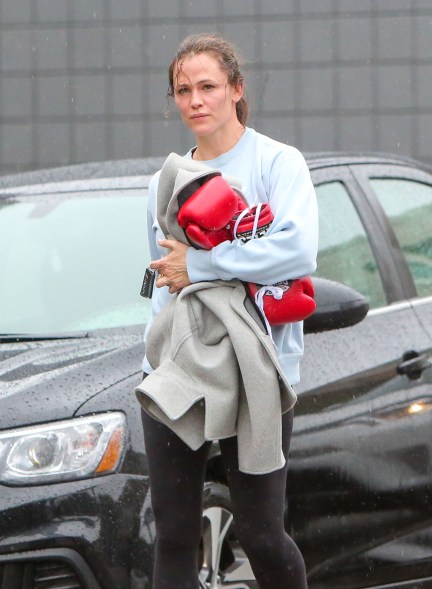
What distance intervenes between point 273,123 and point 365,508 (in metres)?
12.1

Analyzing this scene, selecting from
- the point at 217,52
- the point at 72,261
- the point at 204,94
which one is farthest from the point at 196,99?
the point at 72,261

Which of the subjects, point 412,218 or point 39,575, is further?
point 412,218

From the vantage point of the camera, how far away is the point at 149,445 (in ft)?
10.9

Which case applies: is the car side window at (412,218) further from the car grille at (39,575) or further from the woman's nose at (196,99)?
the car grille at (39,575)

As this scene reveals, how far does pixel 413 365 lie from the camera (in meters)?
4.55

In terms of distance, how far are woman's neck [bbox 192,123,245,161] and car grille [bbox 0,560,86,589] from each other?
104cm

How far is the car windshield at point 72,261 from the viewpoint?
14.1 feet

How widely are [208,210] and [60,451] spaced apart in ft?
2.42

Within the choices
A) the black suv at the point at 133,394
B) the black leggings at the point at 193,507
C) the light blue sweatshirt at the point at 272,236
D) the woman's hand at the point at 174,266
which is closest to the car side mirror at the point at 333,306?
the black suv at the point at 133,394

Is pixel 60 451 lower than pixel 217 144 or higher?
lower

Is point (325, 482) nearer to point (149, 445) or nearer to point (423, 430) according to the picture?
point (423, 430)

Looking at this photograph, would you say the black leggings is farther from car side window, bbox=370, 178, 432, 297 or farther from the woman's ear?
car side window, bbox=370, 178, 432, 297

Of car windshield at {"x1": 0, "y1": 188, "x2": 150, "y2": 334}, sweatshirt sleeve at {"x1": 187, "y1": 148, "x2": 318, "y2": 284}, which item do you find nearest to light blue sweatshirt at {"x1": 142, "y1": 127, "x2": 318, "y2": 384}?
sweatshirt sleeve at {"x1": 187, "y1": 148, "x2": 318, "y2": 284}

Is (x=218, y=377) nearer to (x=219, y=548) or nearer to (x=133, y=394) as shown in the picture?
(x=133, y=394)
